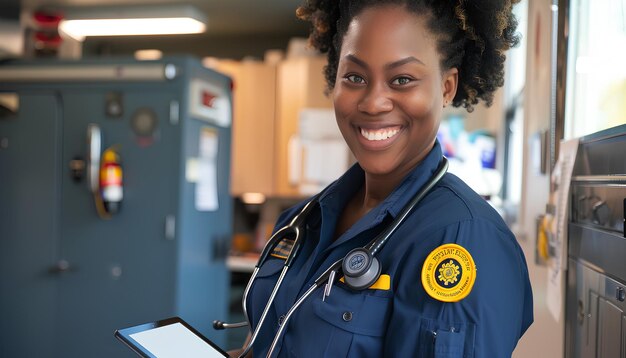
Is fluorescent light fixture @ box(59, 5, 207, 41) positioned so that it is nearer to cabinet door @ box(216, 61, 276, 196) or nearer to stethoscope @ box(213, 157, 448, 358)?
cabinet door @ box(216, 61, 276, 196)

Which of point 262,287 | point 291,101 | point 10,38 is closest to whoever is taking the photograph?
point 262,287

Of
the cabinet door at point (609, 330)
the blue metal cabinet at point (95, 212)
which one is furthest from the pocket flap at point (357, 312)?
the blue metal cabinet at point (95, 212)

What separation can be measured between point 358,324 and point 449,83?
0.48 metres

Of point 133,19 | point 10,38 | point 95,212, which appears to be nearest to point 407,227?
point 95,212

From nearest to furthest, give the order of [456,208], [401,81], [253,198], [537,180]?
Answer: [456,208]
[401,81]
[537,180]
[253,198]

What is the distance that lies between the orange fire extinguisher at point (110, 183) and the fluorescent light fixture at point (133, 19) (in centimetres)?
233

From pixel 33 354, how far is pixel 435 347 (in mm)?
3376

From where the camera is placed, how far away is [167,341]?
121cm

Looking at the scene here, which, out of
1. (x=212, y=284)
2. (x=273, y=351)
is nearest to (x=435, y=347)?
(x=273, y=351)

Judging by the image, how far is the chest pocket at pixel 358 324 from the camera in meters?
1.03

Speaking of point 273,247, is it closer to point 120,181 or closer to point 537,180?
point 537,180

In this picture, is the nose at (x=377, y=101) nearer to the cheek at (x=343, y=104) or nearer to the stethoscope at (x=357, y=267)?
the cheek at (x=343, y=104)

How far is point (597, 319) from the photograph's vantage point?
115 cm

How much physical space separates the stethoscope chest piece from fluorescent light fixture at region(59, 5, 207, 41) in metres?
4.82
